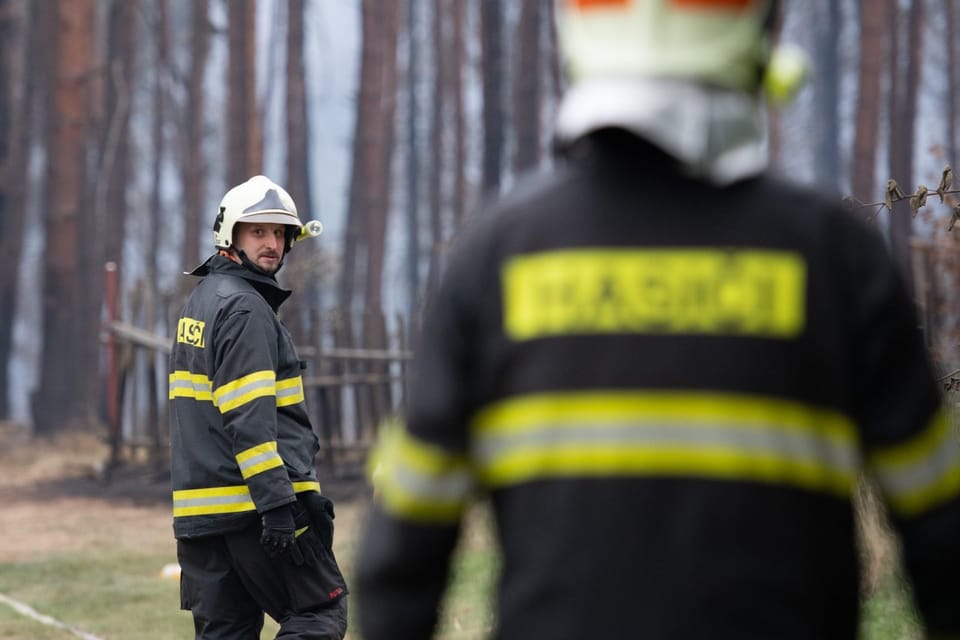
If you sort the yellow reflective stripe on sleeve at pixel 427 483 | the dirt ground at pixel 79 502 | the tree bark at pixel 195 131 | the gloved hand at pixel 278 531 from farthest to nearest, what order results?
the tree bark at pixel 195 131 < the dirt ground at pixel 79 502 < the gloved hand at pixel 278 531 < the yellow reflective stripe on sleeve at pixel 427 483

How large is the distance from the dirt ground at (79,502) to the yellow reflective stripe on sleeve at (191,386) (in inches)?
233

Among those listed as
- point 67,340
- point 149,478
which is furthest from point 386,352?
point 67,340

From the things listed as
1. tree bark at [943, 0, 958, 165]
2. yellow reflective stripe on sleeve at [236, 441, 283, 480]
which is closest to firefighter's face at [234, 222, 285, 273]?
yellow reflective stripe on sleeve at [236, 441, 283, 480]

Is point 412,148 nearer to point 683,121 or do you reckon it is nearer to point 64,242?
point 64,242

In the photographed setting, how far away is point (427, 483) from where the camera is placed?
6.31 feet

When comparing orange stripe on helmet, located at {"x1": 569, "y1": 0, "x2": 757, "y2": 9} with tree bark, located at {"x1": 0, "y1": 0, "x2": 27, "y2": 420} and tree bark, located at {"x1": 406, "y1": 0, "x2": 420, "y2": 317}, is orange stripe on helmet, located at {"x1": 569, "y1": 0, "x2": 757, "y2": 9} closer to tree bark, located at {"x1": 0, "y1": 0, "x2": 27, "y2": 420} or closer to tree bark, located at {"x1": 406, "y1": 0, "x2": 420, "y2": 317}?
tree bark, located at {"x1": 0, "y1": 0, "x2": 27, "y2": 420}

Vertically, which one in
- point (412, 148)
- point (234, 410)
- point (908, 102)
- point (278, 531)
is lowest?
point (278, 531)

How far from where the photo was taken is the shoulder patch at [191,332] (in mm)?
5090

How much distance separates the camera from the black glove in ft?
16.6

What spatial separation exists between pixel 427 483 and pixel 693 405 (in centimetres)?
35

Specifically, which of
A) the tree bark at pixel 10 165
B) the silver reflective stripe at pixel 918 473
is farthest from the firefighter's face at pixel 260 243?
the tree bark at pixel 10 165

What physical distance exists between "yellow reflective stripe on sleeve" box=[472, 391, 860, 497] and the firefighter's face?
350cm

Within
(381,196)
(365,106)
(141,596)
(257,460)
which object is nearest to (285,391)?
(257,460)

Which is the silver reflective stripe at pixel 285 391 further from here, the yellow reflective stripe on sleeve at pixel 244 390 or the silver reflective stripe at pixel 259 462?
the silver reflective stripe at pixel 259 462
